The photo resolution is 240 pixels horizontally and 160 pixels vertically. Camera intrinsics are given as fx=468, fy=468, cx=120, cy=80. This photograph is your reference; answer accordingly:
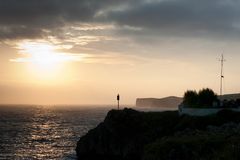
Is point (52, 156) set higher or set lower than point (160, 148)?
lower

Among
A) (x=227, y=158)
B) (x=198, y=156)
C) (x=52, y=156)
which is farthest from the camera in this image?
(x=52, y=156)

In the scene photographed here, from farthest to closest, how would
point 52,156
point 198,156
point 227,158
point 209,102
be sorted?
1. point 209,102
2. point 52,156
3. point 198,156
4. point 227,158

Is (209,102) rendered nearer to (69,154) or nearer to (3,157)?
(69,154)

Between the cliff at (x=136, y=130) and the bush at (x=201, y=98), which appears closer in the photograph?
the cliff at (x=136, y=130)

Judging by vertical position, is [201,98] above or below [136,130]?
above

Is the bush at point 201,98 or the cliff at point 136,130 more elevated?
the bush at point 201,98

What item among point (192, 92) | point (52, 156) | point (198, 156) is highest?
point (192, 92)

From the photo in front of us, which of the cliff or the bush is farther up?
the bush

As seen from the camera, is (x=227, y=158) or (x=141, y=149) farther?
(x=141, y=149)

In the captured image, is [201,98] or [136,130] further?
[201,98]

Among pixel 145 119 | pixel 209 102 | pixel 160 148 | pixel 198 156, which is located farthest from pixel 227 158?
pixel 209 102

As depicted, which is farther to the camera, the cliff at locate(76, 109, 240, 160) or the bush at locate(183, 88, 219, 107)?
the bush at locate(183, 88, 219, 107)

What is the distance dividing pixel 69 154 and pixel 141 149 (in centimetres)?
1558

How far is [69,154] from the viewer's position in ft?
275
